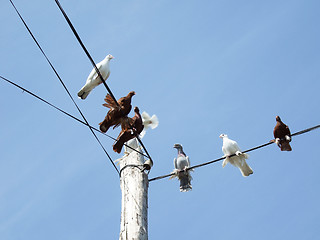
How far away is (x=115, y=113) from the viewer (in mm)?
4973

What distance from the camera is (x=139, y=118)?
518 cm

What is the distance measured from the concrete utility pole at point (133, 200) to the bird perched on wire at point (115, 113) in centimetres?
45

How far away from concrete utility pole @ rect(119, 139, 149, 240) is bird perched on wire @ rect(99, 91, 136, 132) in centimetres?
45

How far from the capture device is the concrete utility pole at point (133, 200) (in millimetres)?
4141

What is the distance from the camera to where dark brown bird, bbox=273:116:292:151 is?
17.4 feet

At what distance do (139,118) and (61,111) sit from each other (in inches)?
44.2

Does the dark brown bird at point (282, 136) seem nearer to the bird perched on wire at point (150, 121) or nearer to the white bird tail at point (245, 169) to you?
the white bird tail at point (245, 169)

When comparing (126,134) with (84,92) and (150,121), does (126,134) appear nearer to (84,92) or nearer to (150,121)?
(84,92)

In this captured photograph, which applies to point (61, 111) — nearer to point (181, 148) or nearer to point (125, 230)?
point (125, 230)

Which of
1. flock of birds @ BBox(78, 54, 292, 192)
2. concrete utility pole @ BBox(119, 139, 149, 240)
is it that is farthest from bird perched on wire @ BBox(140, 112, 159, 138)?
concrete utility pole @ BBox(119, 139, 149, 240)

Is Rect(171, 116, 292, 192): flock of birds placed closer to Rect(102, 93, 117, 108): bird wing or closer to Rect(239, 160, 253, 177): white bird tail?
Rect(239, 160, 253, 177): white bird tail

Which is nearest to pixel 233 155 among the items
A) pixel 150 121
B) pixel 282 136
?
pixel 282 136

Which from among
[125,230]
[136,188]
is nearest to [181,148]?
[136,188]

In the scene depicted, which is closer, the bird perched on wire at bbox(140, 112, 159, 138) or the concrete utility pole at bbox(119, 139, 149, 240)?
the concrete utility pole at bbox(119, 139, 149, 240)
